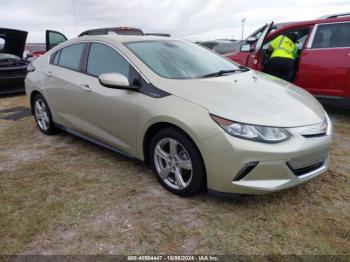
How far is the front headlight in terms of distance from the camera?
2.66m

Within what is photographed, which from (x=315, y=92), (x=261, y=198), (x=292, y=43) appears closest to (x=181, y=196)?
(x=261, y=198)

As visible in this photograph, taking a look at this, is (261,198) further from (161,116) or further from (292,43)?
(292,43)

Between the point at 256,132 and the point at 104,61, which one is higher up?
the point at 104,61

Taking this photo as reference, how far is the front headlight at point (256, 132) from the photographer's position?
2.66 m

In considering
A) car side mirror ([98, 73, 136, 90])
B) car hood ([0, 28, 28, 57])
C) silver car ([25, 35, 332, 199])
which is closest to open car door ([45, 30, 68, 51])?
car hood ([0, 28, 28, 57])

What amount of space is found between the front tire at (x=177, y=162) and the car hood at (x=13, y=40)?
665cm

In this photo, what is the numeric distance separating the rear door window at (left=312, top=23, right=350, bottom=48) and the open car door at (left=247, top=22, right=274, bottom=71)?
79 cm

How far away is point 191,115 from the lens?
2.87 meters

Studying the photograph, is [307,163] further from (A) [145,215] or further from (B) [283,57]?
(B) [283,57]

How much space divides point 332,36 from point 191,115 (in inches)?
151

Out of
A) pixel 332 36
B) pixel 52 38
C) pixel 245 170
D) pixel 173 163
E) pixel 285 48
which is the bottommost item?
pixel 173 163

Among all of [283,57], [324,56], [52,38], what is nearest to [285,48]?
[283,57]

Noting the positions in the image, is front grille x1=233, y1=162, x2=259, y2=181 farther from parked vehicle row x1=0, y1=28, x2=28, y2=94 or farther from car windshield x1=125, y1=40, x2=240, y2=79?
parked vehicle row x1=0, y1=28, x2=28, y2=94

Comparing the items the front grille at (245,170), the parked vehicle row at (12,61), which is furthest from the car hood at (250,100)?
the parked vehicle row at (12,61)
